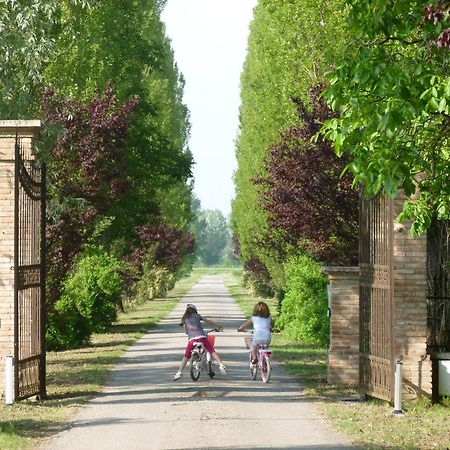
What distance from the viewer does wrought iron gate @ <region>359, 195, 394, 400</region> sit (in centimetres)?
1706

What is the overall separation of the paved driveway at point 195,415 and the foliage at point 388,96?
119 inches

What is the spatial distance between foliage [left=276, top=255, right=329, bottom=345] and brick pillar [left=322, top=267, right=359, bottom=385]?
1041 cm

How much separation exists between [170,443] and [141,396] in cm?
538

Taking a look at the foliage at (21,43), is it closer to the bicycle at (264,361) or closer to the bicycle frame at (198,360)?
the bicycle frame at (198,360)

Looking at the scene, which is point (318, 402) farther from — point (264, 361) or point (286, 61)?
point (286, 61)

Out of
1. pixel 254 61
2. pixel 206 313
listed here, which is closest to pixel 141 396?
pixel 206 313

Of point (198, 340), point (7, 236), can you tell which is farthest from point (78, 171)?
point (7, 236)

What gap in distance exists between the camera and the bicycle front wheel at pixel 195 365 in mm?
20844

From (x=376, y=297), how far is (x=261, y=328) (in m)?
3.89

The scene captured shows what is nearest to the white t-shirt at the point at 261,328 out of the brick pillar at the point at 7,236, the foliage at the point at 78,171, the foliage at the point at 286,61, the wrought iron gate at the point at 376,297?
the wrought iron gate at the point at 376,297

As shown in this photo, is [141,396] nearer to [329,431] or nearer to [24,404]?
[24,404]

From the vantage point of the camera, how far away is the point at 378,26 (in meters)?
12.3

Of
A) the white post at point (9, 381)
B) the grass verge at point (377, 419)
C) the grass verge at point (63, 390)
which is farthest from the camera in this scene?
the white post at point (9, 381)

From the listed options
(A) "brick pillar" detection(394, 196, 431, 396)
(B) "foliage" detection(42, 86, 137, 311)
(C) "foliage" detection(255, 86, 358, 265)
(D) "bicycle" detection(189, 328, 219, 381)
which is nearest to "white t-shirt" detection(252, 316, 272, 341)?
(D) "bicycle" detection(189, 328, 219, 381)
